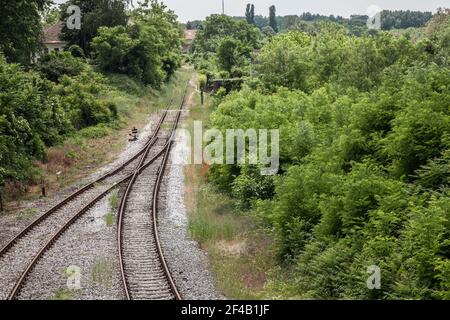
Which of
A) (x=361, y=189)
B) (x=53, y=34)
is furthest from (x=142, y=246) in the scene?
(x=53, y=34)

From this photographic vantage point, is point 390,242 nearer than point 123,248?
Yes

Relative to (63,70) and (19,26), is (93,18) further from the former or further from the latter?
(19,26)

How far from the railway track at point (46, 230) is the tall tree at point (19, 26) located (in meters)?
11.9

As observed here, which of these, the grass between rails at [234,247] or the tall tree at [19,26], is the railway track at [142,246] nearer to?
the grass between rails at [234,247]

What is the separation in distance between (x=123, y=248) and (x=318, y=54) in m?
23.8

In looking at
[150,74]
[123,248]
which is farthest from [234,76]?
[123,248]

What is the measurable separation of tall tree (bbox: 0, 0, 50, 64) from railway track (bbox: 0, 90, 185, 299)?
11.9 meters

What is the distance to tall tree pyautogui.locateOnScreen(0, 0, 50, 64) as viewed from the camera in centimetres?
3156

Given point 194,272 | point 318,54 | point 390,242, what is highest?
point 318,54

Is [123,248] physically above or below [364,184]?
below

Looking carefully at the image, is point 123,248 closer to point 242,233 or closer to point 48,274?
point 48,274

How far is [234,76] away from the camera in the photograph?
52.1m

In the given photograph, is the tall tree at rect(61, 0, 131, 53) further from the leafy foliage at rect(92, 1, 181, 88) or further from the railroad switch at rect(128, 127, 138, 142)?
the railroad switch at rect(128, 127, 138, 142)

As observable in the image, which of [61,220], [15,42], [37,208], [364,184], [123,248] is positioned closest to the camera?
[364,184]
